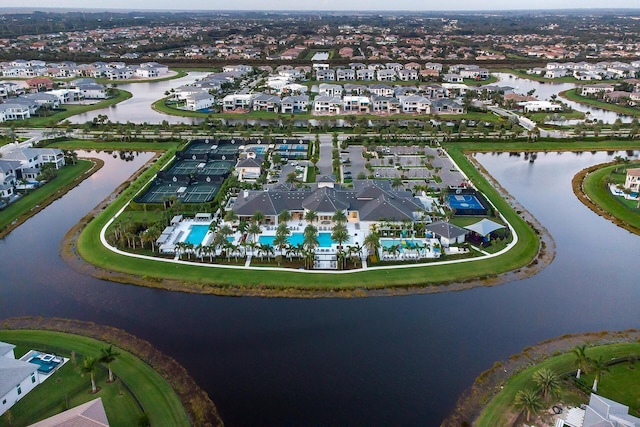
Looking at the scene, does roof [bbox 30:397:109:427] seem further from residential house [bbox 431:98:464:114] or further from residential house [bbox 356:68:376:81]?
residential house [bbox 356:68:376:81]

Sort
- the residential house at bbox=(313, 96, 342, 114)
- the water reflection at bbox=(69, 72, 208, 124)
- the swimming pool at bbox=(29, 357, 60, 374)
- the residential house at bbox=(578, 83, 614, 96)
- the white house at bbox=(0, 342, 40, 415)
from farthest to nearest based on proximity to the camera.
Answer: the residential house at bbox=(578, 83, 614, 96)
the residential house at bbox=(313, 96, 342, 114)
the water reflection at bbox=(69, 72, 208, 124)
the swimming pool at bbox=(29, 357, 60, 374)
the white house at bbox=(0, 342, 40, 415)

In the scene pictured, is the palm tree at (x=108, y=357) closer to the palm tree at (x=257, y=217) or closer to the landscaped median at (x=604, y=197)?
the palm tree at (x=257, y=217)

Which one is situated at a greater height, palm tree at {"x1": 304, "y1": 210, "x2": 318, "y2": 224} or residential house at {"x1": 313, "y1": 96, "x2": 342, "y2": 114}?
residential house at {"x1": 313, "y1": 96, "x2": 342, "y2": 114}

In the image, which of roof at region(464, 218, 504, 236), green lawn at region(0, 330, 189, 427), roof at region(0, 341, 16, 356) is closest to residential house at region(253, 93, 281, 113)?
roof at region(464, 218, 504, 236)

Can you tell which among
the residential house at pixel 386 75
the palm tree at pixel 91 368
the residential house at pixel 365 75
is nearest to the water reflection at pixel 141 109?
the residential house at pixel 365 75

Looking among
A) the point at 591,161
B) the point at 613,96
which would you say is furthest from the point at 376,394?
the point at 613,96

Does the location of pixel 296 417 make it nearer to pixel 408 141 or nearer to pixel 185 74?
pixel 408 141
